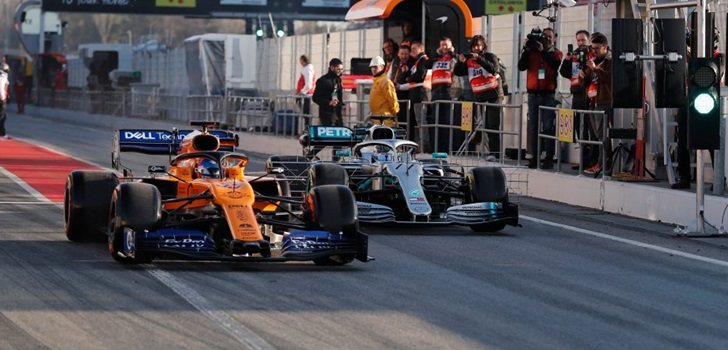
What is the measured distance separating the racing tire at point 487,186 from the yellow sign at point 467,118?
787cm

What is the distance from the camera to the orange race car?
12.7m

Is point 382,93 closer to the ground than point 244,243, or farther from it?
farther from it

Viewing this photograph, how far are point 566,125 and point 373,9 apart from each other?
1081 centimetres

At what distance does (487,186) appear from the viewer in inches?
646

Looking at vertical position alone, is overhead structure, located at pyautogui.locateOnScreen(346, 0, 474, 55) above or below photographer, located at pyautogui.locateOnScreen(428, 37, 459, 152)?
above

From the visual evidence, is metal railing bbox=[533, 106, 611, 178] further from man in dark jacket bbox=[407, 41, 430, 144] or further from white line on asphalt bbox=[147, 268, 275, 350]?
white line on asphalt bbox=[147, 268, 275, 350]

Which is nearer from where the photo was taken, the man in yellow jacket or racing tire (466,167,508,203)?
racing tire (466,167,508,203)

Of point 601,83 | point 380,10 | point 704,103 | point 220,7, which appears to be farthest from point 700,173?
point 220,7

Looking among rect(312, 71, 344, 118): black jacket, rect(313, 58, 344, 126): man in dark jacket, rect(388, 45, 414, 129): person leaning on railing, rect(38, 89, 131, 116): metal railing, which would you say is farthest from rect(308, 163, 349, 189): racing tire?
rect(38, 89, 131, 116): metal railing

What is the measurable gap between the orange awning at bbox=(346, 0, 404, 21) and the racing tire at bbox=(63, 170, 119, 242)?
16966 mm

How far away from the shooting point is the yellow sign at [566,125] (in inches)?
830

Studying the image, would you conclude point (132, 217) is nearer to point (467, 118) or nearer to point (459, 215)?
point (459, 215)

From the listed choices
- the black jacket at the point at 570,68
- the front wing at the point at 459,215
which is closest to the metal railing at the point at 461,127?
the black jacket at the point at 570,68

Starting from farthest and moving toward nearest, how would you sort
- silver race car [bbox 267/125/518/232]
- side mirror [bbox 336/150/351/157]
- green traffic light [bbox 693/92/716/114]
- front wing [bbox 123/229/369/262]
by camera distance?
1. side mirror [bbox 336/150/351/157]
2. green traffic light [bbox 693/92/716/114]
3. silver race car [bbox 267/125/518/232]
4. front wing [bbox 123/229/369/262]
